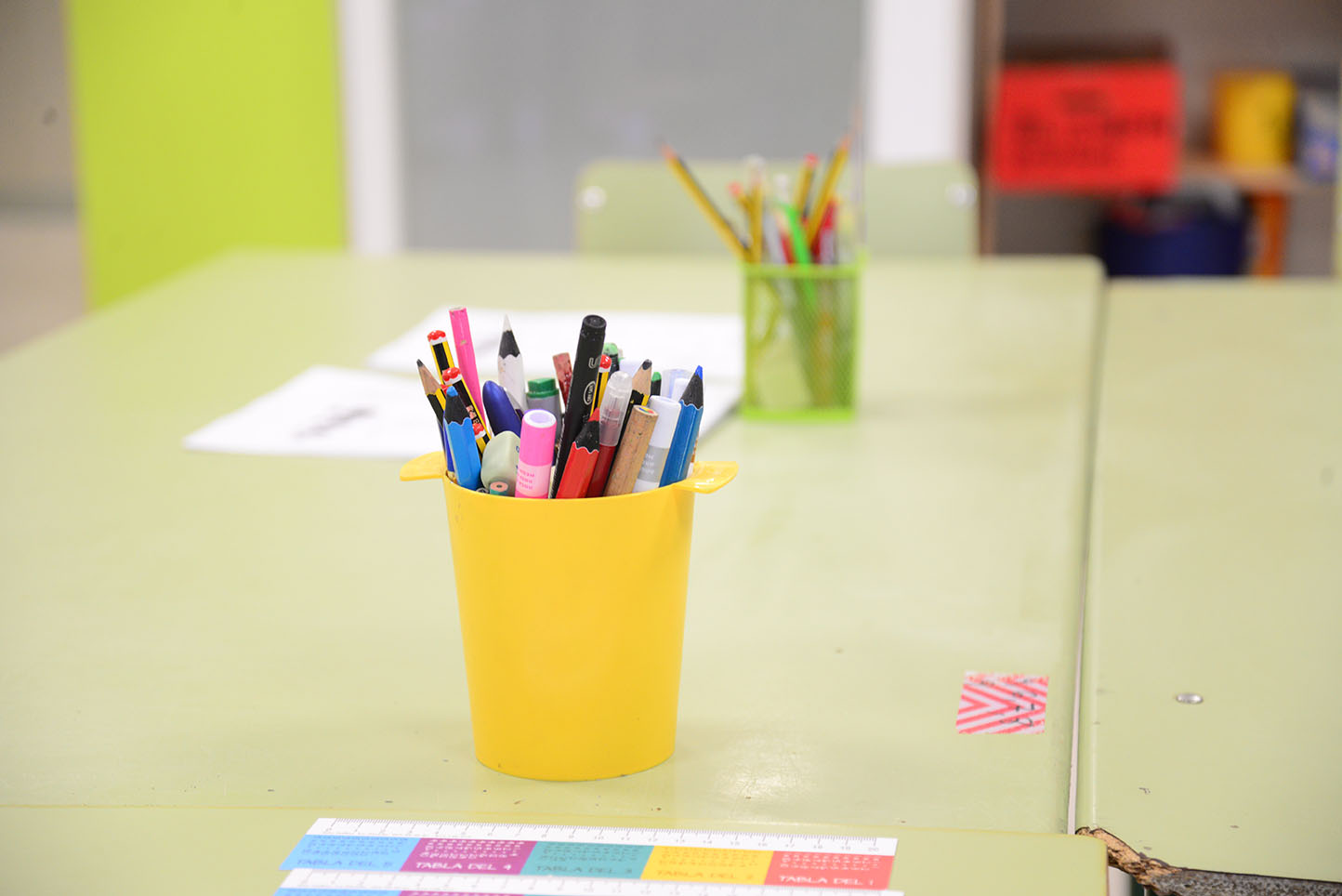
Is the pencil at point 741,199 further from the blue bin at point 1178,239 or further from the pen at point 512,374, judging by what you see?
the blue bin at point 1178,239

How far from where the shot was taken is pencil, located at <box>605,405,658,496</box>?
60cm

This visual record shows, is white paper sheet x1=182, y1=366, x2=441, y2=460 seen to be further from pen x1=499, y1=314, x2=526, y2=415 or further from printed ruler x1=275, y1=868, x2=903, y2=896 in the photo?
printed ruler x1=275, y1=868, x2=903, y2=896

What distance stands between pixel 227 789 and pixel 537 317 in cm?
93

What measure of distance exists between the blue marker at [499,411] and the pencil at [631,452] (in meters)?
0.05

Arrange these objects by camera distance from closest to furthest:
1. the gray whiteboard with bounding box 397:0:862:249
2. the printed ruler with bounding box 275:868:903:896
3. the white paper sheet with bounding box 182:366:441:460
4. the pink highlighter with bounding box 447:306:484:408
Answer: the printed ruler with bounding box 275:868:903:896
the pink highlighter with bounding box 447:306:484:408
the white paper sheet with bounding box 182:366:441:460
the gray whiteboard with bounding box 397:0:862:249

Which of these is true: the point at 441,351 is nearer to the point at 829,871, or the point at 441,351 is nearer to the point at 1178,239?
the point at 829,871

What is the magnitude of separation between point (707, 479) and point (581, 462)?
0.19 feet

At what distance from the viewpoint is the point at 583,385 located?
2.02 feet

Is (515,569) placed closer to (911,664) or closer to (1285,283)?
(911,664)

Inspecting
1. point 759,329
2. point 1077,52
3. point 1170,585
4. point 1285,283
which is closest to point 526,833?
point 1170,585

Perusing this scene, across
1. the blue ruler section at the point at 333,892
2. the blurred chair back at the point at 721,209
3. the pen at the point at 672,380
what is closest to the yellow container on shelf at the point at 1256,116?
the blurred chair back at the point at 721,209

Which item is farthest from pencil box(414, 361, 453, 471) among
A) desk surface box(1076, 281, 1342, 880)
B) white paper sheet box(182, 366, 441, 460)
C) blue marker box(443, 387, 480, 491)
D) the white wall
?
the white wall

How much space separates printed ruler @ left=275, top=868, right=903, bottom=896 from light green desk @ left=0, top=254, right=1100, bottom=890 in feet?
0.11

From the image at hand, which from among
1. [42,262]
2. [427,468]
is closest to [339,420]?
[427,468]
